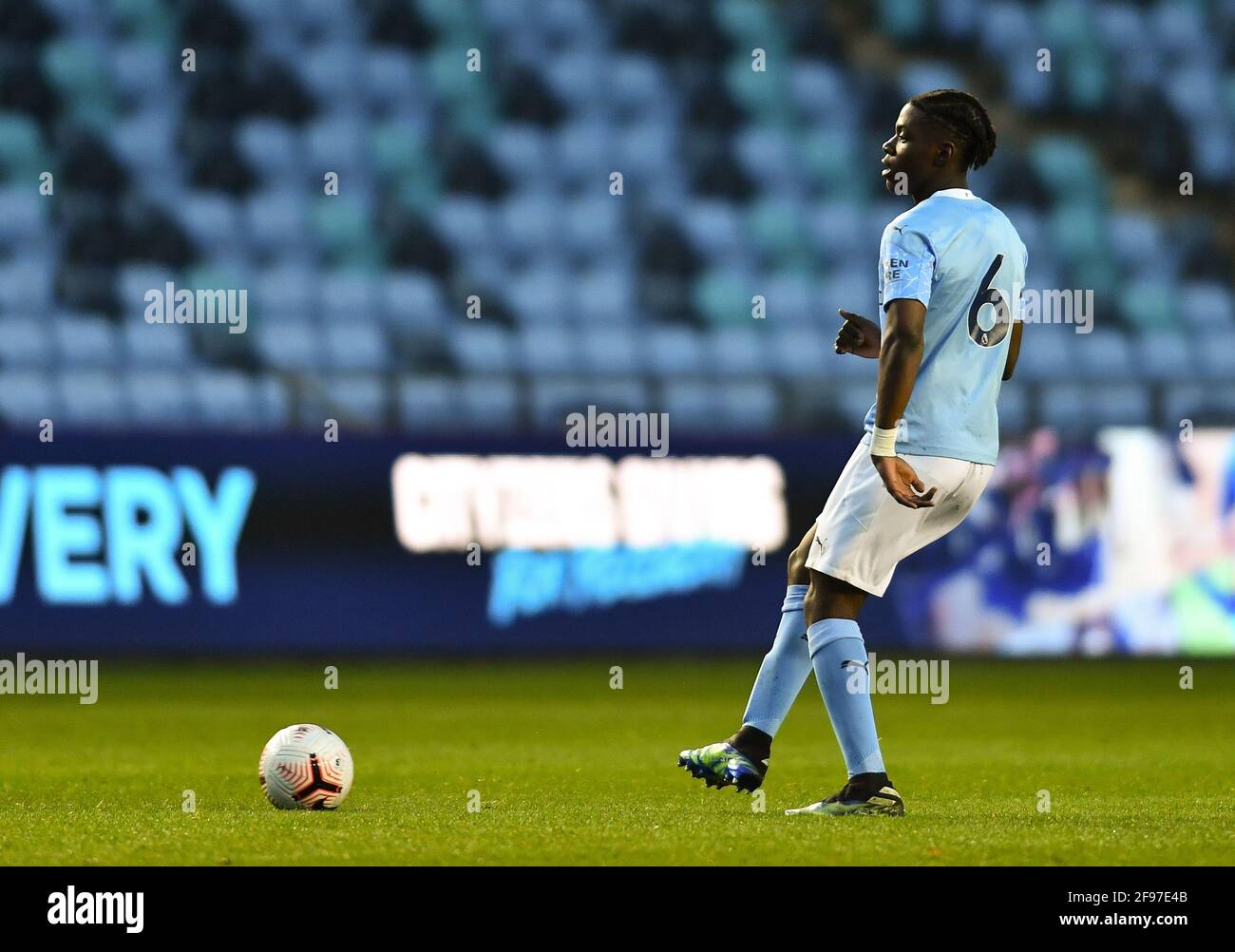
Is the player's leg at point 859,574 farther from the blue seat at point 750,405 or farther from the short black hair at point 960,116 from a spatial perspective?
the blue seat at point 750,405

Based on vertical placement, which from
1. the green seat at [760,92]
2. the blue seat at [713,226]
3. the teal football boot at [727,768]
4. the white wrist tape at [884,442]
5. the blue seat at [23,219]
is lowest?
the teal football boot at [727,768]

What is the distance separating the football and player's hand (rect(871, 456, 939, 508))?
180 centimetres

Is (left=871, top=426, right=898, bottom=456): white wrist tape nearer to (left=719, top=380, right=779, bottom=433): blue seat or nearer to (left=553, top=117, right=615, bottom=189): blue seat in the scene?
(left=719, top=380, right=779, bottom=433): blue seat

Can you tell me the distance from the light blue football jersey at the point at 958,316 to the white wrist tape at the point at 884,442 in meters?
0.18

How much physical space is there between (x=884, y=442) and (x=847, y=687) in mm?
693

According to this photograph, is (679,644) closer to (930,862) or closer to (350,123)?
(350,123)

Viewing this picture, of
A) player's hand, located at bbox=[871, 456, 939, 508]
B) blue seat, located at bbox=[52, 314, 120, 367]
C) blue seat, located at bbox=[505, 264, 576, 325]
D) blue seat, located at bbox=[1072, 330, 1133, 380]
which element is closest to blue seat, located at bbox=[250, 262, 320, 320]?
blue seat, located at bbox=[52, 314, 120, 367]

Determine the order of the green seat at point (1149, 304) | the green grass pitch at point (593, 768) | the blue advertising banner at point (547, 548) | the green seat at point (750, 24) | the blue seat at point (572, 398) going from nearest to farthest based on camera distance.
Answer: the green grass pitch at point (593, 768)
the blue advertising banner at point (547, 548)
the blue seat at point (572, 398)
the green seat at point (1149, 304)
the green seat at point (750, 24)

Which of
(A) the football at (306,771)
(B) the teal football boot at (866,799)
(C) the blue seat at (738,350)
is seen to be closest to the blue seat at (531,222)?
(C) the blue seat at (738,350)

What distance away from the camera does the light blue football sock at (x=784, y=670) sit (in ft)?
18.9
